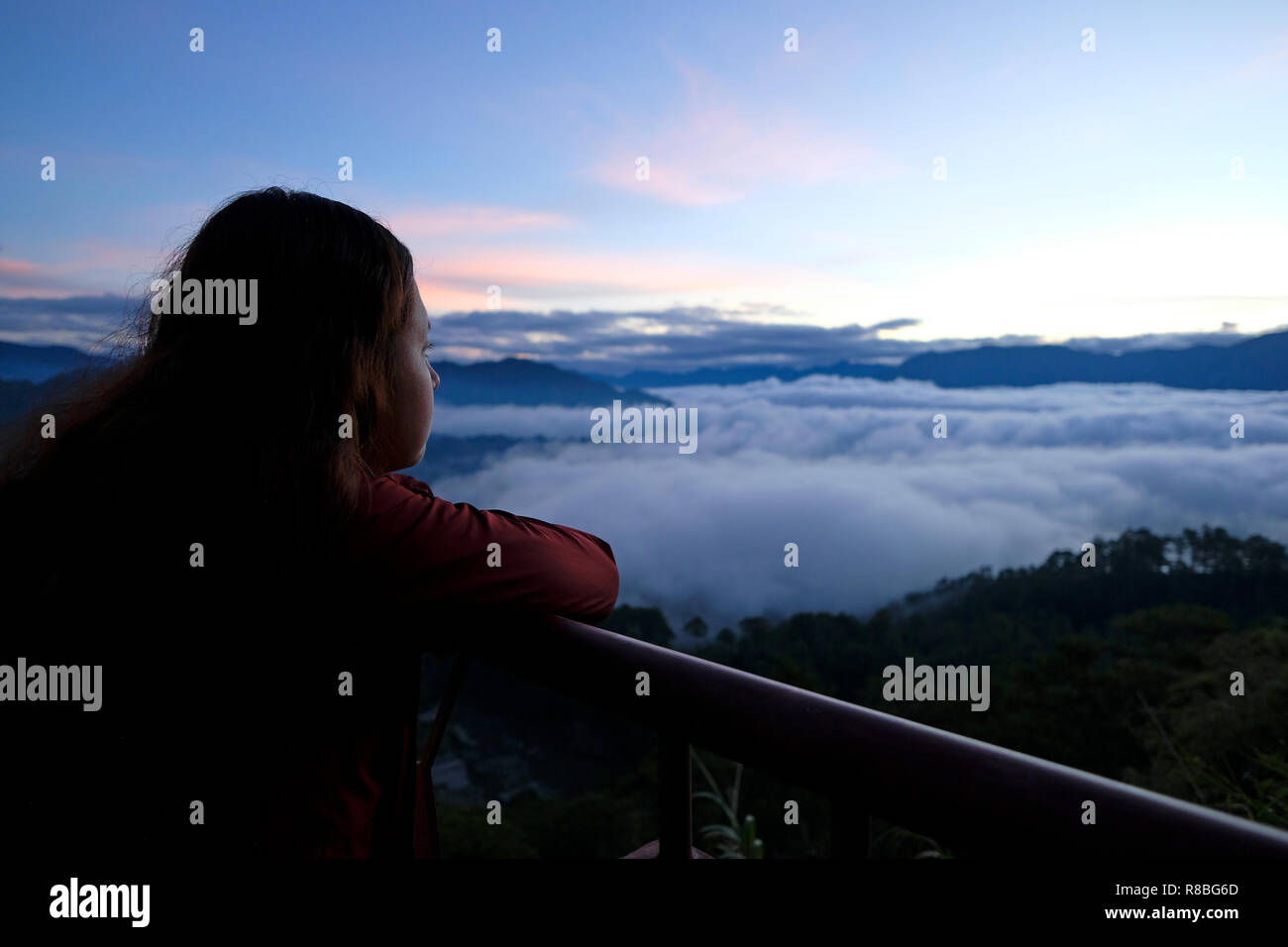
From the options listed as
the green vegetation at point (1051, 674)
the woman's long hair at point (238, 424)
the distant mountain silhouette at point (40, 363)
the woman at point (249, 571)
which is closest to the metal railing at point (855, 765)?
the woman at point (249, 571)

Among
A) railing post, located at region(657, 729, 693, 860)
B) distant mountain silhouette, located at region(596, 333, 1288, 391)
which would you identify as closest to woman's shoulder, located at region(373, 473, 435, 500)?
railing post, located at region(657, 729, 693, 860)

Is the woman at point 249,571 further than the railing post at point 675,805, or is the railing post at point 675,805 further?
the railing post at point 675,805

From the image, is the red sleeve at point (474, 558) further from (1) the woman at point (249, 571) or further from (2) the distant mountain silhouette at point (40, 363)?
(2) the distant mountain silhouette at point (40, 363)

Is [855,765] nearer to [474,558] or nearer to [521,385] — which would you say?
[474,558]

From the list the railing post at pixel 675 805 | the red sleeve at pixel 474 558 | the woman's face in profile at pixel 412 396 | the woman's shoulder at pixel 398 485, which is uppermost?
the woman's face in profile at pixel 412 396

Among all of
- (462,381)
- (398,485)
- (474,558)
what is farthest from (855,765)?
(462,381)

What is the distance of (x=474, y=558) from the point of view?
0.91 meters

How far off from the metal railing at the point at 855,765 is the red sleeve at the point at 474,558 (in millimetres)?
49

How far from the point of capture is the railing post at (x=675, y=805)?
930 mm

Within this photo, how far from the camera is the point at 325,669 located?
0.87 meters

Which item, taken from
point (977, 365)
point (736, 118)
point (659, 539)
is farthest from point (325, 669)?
point (977, 365)

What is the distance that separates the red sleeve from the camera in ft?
2.85

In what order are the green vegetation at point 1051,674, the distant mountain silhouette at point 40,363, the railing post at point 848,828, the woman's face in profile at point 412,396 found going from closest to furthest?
the railing post at point 848,828
the woman's face in profile at point 412,396
the distant mountain silhouette at point 40,363
the green vegetation at point 1051,674
